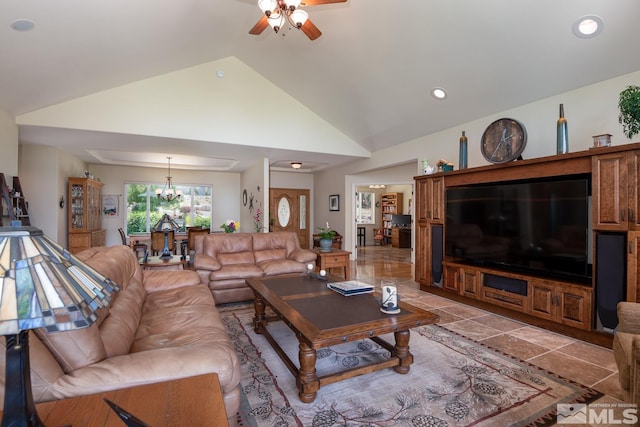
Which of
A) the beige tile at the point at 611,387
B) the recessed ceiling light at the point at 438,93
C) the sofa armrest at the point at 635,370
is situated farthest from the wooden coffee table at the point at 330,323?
the recessed ceiling light at the point at 438,93

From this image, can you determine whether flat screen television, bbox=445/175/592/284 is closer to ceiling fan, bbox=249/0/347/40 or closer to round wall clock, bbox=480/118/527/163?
round wall clock, bbox=480/118/527/163

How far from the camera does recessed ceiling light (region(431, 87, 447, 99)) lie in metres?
4.16

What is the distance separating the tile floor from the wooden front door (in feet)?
18.2

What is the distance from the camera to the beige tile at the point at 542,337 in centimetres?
287

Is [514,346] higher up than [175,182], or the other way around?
[175,182]

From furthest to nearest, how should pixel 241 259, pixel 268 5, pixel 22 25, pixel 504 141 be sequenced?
pixel 241 259
pixel 504 141
pixel 22 25
pixel 268 5

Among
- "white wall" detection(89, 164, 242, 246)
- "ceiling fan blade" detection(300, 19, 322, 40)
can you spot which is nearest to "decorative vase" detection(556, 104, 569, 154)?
"ceiling fan blade" detection(300, 19, 322, 40)

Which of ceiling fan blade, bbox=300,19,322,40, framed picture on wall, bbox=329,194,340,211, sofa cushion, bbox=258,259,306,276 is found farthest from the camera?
framed picture on wall, bbox=329,194,340,211

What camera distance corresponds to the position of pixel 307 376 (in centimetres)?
199

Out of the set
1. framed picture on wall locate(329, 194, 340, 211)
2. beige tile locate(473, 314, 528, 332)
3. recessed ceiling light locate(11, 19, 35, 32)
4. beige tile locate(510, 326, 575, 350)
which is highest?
recessed ceiling light locate(11, 19, 35, 32)

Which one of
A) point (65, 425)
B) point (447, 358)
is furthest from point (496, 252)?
point (65, 425)

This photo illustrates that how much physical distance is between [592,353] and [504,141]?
2.30 metres

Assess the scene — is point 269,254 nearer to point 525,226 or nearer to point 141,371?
point 525,226

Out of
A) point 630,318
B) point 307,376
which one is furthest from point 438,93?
point 307,376
